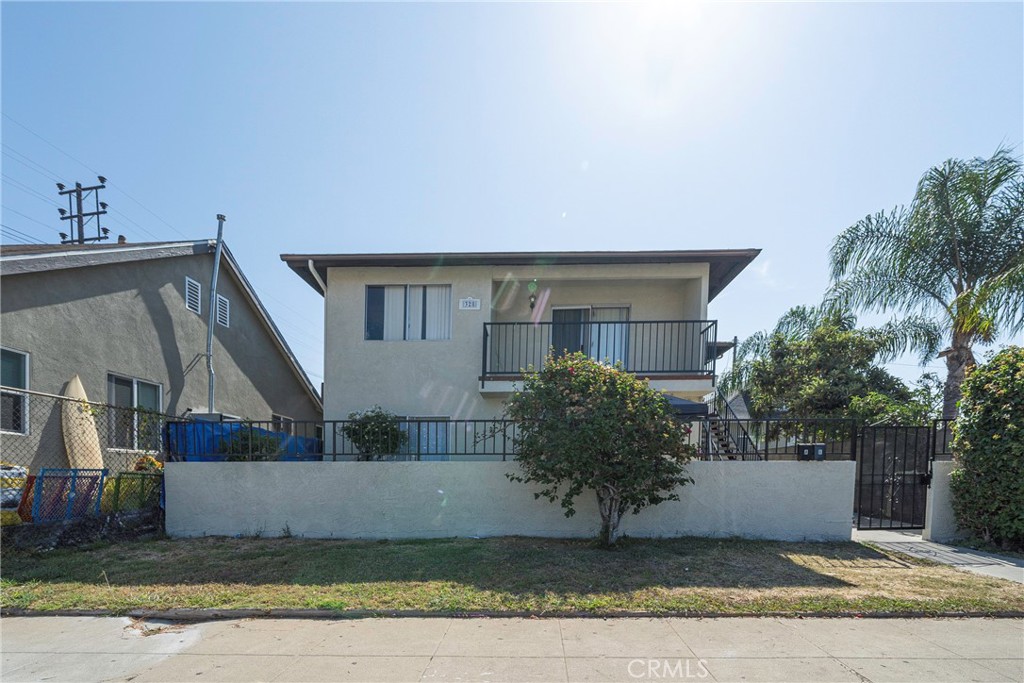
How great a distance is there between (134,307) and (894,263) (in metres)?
16.0

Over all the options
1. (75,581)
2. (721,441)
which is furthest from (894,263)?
(75,581)

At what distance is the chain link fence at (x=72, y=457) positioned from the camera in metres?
6.81

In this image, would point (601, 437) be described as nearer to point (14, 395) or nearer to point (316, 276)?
point (316, 276)

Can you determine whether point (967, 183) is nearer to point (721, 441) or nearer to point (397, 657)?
point (721, 441)

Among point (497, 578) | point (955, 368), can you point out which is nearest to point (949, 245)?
point (955, 368)

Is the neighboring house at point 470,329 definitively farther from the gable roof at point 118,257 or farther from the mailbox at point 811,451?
the gable roof at point 118,257

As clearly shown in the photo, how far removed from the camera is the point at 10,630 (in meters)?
4.68

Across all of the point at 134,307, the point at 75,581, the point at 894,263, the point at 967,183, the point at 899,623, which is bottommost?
the point at 75,581

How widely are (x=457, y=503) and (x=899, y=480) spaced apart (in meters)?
7.87

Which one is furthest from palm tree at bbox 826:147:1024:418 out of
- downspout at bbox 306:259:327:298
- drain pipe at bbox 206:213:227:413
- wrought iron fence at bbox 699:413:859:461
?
drain pipe at bbox 206:213:227:413

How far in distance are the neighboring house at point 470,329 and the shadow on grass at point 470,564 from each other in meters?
3.36

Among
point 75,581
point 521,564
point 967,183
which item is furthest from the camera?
point 967,183

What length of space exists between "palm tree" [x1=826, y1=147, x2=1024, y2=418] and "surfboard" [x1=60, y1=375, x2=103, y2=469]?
14717 mm

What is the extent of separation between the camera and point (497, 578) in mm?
5840
